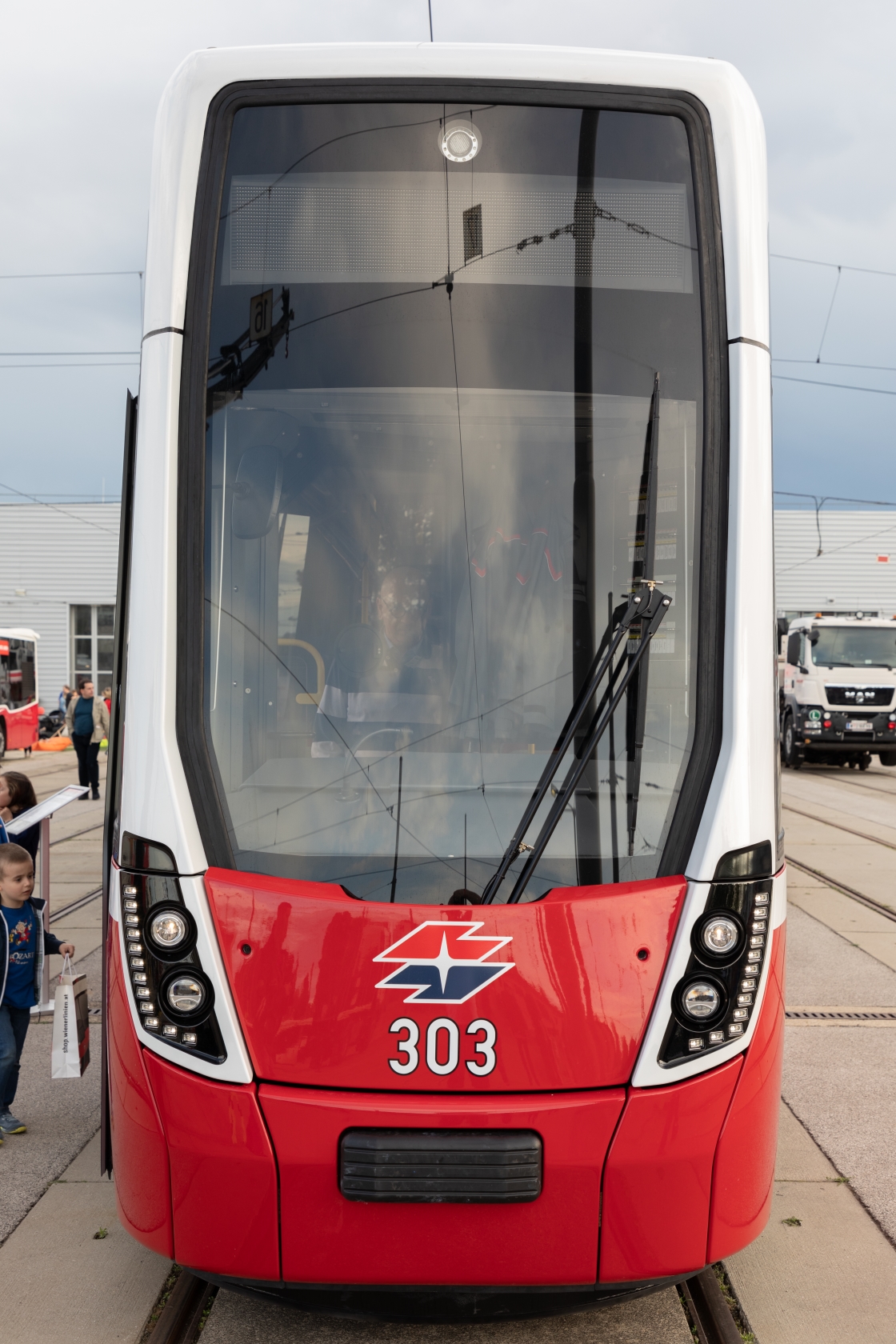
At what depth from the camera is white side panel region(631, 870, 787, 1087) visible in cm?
274

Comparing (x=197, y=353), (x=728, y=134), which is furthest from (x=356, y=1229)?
(x=728, y=134)

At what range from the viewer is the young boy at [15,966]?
4.49 meters

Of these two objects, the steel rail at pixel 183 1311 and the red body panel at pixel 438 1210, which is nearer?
the red body panel at pixel 438 1210

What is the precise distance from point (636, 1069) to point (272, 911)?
91cm

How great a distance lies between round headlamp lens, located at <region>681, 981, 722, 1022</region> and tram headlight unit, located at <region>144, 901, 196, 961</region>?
1157mm

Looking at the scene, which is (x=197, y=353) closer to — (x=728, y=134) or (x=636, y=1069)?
(x=728, y=134)

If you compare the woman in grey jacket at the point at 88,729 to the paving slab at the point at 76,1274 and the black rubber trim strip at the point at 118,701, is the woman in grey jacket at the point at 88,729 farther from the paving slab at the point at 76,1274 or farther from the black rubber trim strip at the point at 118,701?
the black rubber trim strip at the point at 118,701

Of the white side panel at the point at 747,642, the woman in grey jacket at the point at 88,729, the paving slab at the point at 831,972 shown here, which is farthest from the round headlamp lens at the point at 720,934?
the woman in grey jacket at the point at 88,729

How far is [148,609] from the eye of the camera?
9.96 feet

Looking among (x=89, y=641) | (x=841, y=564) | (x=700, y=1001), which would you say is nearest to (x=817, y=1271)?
(x=700, y=1001)

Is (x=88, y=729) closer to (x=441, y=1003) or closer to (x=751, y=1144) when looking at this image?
(x=441, y=1003)

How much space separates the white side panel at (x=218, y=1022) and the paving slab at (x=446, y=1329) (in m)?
0.74

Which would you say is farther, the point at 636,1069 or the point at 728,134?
the point at 728,134

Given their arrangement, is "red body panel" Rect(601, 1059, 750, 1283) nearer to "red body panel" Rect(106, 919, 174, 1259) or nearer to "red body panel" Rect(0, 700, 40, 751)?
"red body panel" Rect(106, 919, 174, 1259)
